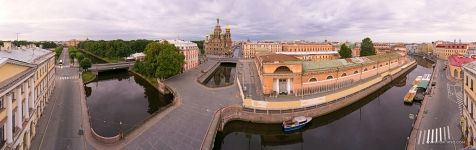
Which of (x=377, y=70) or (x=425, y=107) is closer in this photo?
(x=425, y=107)

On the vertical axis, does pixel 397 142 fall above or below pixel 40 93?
below

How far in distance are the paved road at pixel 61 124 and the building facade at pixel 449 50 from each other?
121 meters

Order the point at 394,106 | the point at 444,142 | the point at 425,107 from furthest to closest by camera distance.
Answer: the point at 394,106 → the point at 425,107 → the point at 444,142

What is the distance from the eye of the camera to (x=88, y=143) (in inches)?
875

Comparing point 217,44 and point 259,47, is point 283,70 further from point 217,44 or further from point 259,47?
point 217,44

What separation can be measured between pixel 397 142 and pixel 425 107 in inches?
385

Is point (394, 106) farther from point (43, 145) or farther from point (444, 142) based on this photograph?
point (43, 145)

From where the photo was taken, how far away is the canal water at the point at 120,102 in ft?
102

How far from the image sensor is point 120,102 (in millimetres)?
40906

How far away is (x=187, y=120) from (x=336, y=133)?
47.5 feet

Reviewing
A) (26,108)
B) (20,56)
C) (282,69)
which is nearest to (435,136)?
(282,69)

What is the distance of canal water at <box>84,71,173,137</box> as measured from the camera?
31.0m

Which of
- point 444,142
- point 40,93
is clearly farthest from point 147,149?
point 444,142

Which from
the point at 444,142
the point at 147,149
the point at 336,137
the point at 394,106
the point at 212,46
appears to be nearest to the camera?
the point at 147,149
